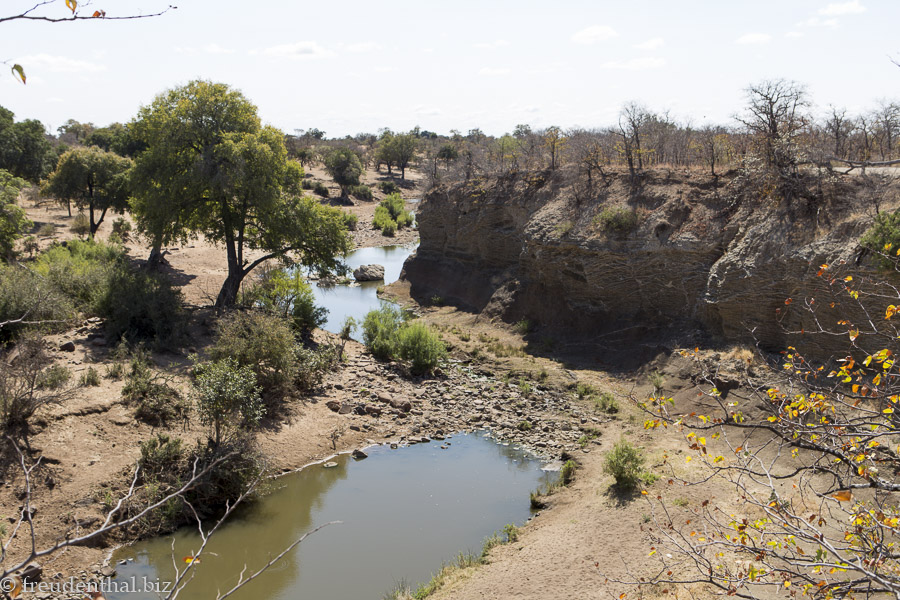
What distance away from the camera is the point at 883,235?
14.8m

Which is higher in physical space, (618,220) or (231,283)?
(618,220)

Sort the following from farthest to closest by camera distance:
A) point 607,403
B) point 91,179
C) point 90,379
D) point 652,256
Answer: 1. point 91,179
2. point 652,256
3. point 607,403
4. point 90,379

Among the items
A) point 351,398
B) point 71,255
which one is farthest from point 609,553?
point 71,255

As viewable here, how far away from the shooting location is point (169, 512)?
39.9 ft

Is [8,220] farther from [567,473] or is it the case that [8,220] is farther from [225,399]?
[567,473]

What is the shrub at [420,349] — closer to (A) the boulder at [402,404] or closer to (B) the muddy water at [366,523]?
(A) the boulder at [402,404]

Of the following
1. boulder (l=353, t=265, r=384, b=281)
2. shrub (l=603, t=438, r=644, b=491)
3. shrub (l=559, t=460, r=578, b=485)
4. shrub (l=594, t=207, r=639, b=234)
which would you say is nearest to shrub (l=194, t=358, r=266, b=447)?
shrub (l=559, t=460, r=578, b=485)

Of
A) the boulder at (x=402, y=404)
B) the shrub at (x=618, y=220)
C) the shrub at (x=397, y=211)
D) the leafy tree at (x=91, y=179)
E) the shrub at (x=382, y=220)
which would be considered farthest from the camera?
the shrub at (x=397, y=211)

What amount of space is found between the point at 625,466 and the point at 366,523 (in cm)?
556

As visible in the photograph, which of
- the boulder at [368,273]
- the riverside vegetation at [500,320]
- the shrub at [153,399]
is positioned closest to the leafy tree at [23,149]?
the riverside vegetation at [500,320]

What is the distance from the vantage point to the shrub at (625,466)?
12.7 meters

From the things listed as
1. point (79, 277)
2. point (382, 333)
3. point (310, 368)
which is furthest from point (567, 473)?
point (79, 277)

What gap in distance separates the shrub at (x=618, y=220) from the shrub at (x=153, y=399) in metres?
15.4

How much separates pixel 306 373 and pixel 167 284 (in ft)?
20.4
